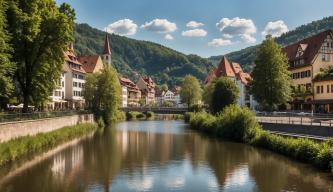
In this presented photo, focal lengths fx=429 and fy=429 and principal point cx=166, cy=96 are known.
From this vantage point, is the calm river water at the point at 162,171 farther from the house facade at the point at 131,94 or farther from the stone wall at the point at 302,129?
the house facade at the point at 131,94

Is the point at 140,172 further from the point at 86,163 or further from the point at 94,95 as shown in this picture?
the point at 94,95

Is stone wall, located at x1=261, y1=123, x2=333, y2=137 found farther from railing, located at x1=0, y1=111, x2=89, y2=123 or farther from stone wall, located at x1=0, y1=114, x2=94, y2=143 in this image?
railing, located at x1=0, y1=111, x2=89, y2=123

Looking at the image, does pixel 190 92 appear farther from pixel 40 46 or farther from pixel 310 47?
pixel 40 46

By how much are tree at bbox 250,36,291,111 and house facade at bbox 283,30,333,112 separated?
6.27 meters

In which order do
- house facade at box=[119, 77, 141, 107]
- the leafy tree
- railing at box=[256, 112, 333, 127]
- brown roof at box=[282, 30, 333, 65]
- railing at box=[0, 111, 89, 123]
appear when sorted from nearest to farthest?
railing at box=[0, 111, 89, 123], railing at box=[256, 112, 333, 127], the leafy tree, brown roof at box=[282, 30, 333, 65], house facade at box=[119, 77, 141, 107]

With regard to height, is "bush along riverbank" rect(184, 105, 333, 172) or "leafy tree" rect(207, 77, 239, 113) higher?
"leafy tree" rect(207, 77, 239, 113)

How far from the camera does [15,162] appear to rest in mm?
32219

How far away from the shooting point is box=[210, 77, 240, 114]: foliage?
71.9m

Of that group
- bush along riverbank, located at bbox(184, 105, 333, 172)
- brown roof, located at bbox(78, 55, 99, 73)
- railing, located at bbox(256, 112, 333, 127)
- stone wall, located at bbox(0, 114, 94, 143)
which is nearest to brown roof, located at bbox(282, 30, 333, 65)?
railing, located at bbox(256, 112, 333, 127)

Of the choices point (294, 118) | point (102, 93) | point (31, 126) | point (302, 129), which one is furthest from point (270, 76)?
point (31, 126)

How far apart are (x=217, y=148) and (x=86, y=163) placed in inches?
572

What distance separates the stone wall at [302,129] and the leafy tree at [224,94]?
69.9 feet

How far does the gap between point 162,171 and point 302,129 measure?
17410 millimetres

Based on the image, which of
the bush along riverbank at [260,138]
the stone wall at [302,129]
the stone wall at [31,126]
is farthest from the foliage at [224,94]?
the stone wall at [31,126]
